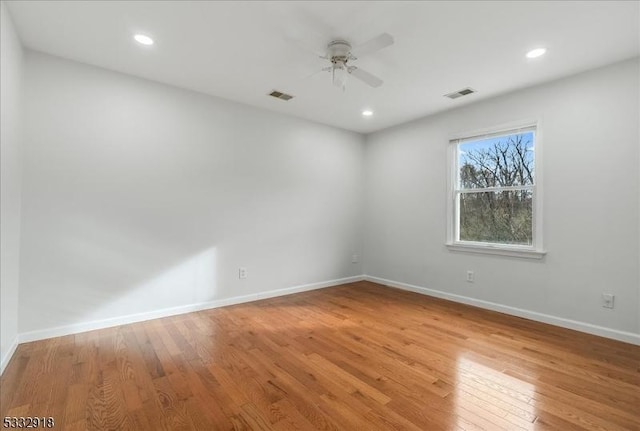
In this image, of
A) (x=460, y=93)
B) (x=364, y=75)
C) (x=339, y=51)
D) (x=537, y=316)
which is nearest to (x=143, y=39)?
(x=339, y=51)

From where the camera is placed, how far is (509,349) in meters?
2.60

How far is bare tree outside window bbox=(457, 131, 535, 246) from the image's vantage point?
3486 millimetres

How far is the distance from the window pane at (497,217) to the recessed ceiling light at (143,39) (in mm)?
3919

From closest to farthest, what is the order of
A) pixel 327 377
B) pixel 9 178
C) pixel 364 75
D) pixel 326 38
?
pixel 327 377 → pixel 9 178 → pixel 326 38 → pixel 364 75

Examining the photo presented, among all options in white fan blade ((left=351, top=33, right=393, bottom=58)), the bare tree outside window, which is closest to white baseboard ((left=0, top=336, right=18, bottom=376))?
white fan blade ((left=351, top=33, right=393, bottom=58))

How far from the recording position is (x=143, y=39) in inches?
99.7

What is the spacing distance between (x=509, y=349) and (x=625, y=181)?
1894 mm

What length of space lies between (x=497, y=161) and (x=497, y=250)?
3.61ft

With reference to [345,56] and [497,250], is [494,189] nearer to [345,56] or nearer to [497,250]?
[497,250]

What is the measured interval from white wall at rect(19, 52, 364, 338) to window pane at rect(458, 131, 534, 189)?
2103 mm

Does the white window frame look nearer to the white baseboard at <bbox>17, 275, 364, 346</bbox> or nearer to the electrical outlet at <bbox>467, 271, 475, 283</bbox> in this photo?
the electrical outlet at <bbox>467, 271, 475, 283</bbox>

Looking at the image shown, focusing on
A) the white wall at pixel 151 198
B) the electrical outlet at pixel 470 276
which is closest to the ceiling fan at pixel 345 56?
the white wall at pixel 151 198

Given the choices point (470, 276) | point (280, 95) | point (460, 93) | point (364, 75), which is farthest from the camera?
point (470, 276)

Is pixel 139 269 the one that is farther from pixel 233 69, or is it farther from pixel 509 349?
pixel 509 349
